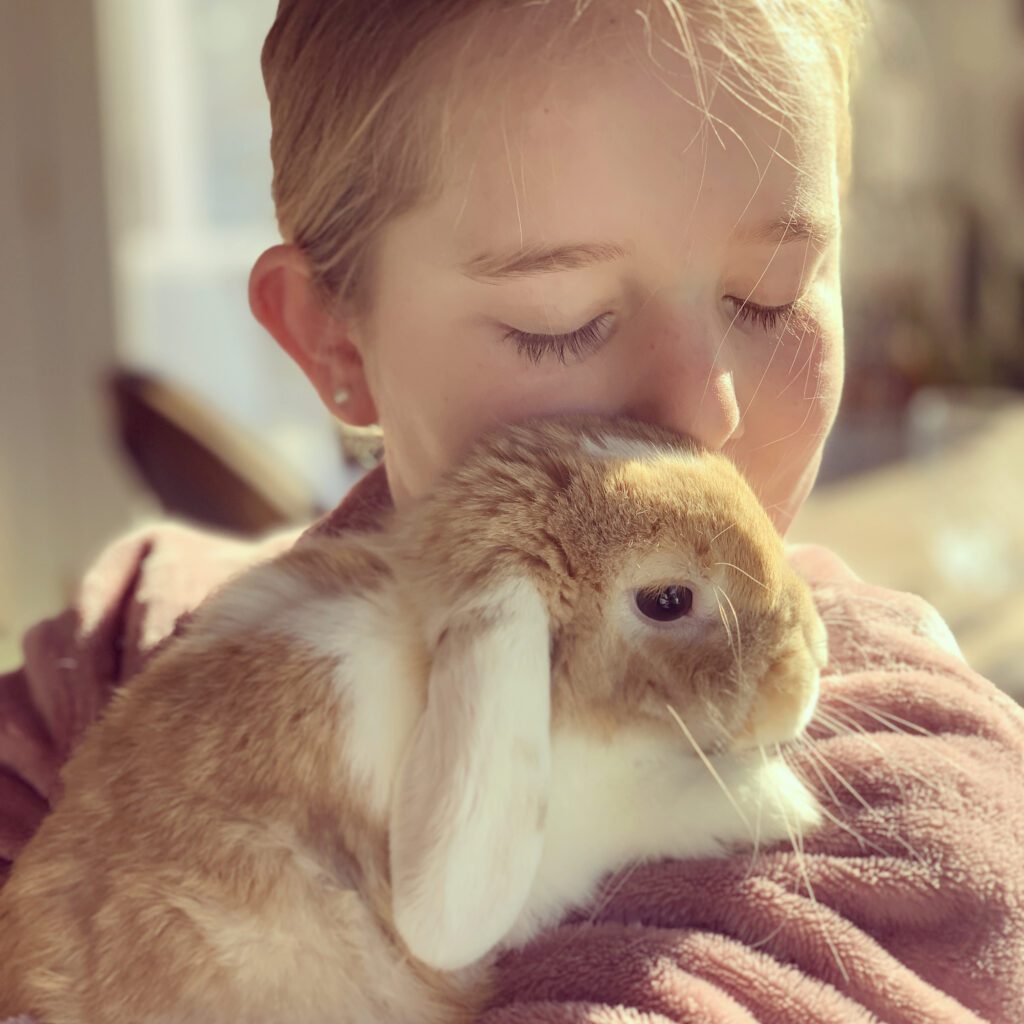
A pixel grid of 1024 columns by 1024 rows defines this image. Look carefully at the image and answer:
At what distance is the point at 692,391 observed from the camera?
72 cm

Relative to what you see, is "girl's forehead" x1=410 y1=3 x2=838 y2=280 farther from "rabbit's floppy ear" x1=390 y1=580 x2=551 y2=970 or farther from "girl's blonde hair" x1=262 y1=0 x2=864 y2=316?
"rabbit's floppy ear" x1=390 y1=580 x2=551 y2=970

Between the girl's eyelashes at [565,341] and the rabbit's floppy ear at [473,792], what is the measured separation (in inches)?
6.2

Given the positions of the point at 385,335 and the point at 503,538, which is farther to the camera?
the point at 385,335

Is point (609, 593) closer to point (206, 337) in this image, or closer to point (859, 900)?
point (859, 900)

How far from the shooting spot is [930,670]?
82cm

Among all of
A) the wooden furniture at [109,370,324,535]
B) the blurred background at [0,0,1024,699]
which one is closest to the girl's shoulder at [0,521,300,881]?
the wooden furniture at [109,370,324,535]

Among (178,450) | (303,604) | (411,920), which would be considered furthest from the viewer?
(178,450)

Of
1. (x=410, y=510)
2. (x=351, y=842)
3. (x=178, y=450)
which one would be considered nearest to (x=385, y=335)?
(x=410, y=510)

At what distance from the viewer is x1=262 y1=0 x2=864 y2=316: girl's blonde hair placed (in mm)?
717

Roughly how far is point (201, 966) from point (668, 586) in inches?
13.4

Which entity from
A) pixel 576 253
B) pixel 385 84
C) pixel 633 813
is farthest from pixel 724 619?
pixel 385 84

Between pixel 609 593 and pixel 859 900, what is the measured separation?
8.8 inches

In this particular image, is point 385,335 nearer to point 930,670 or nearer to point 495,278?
point 495,278

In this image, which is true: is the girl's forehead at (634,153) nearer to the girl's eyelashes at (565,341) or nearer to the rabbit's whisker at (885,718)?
the girl's eyelashes at (565,341)
